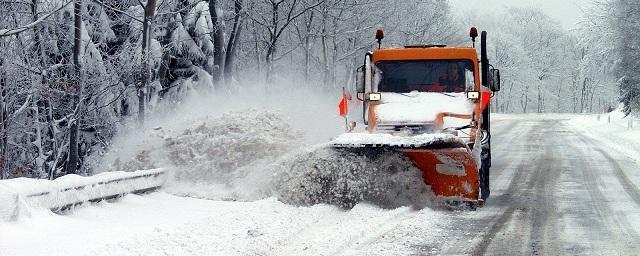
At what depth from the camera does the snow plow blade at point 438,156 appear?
8898 millimetres

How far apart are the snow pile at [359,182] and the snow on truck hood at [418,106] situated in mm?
1093

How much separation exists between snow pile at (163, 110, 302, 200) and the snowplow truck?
1.23 meters

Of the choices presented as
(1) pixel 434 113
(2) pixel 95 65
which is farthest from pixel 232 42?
(1) pixel 434 113

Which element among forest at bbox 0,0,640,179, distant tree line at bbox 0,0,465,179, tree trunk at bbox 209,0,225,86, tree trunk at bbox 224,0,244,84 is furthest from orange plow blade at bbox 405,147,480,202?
tree trunk at bbox 224,0,244,84

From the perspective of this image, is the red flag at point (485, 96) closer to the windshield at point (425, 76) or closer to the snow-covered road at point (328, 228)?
the windshield at point (425, 76)

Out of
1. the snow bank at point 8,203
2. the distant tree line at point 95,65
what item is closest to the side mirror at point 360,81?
the distant tree line at point 95,65

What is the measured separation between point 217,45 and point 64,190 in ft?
63.7

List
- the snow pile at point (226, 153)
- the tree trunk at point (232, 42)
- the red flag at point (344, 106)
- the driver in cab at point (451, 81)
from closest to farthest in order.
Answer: the snow pile at point (226, 153), the driver in cab at point (451, 81), the red flag at point (344, 106), the tree trunk at point (232, 42)

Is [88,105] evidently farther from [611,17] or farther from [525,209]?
[611,17]

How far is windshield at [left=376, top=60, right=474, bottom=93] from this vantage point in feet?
35.6

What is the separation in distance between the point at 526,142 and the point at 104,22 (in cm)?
1581

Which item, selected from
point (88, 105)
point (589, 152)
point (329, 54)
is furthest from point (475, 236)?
point (329, 54)

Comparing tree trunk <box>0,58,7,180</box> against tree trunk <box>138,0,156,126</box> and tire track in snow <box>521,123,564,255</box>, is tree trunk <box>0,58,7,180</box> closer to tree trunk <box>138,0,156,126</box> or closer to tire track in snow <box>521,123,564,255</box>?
tree trunk <box>138,0,156,126</box>

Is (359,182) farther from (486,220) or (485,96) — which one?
(485,96)
